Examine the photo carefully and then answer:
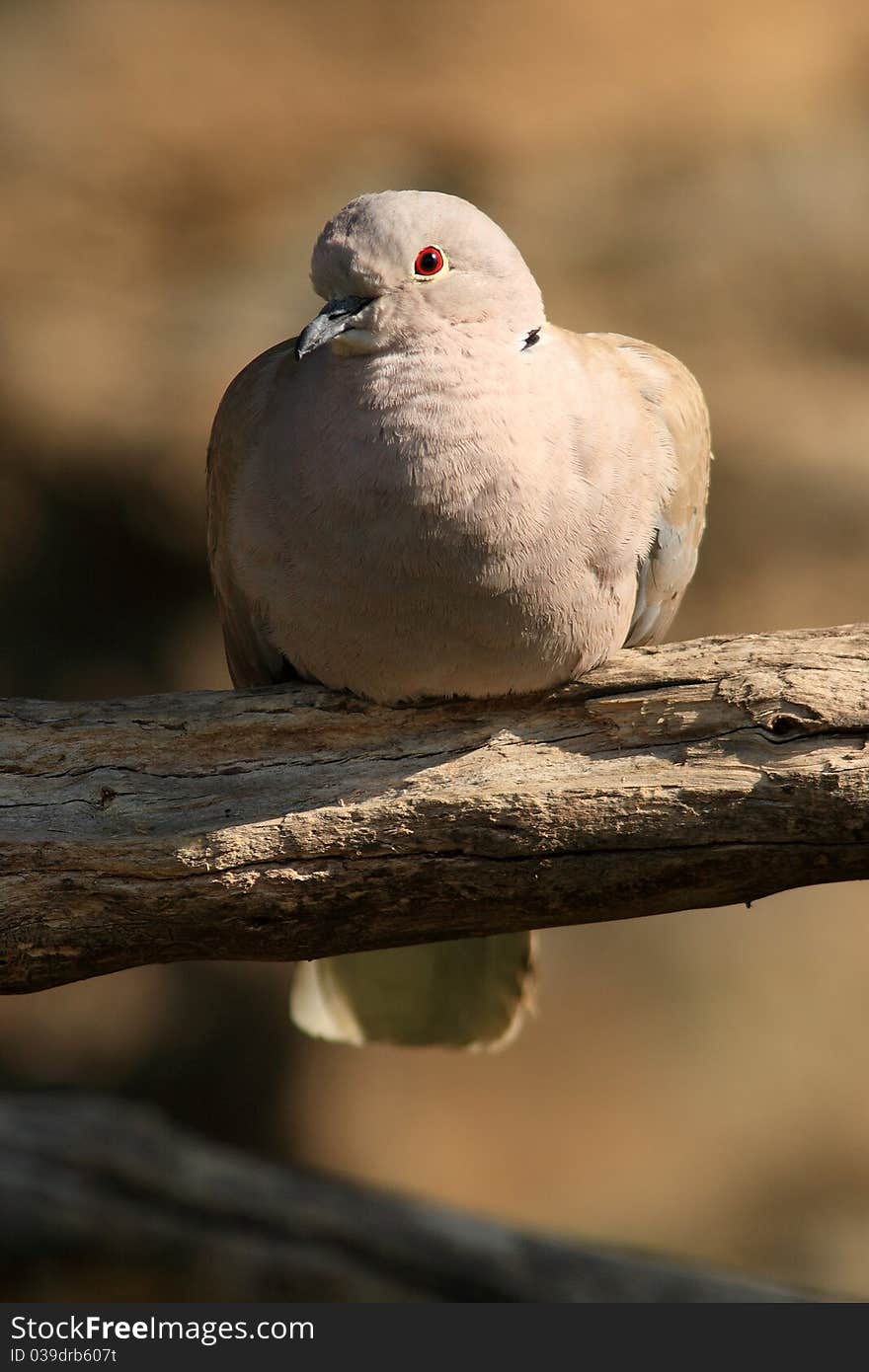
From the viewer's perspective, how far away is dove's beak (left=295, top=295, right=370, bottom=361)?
2570mm

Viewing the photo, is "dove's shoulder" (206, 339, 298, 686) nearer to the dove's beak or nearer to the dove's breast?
the dove's breast

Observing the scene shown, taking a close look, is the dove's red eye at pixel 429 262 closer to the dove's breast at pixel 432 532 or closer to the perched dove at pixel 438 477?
the perched dove at pixel 438 477

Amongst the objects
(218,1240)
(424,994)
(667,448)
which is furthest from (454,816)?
(218,1240)

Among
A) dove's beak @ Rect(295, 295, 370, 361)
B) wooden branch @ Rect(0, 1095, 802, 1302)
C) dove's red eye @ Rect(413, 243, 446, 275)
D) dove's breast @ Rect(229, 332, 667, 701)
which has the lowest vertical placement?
wooden branch @ Rect(0, 1095, 802, 1302)

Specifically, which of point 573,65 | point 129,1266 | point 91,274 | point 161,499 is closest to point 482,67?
point 573,65

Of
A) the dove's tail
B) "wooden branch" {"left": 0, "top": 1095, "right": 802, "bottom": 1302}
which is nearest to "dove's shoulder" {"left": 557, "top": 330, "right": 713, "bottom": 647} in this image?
the dove's tail

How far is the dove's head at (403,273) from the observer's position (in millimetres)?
2660

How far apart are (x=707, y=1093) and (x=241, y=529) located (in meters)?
3.96

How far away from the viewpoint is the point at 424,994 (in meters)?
3.55

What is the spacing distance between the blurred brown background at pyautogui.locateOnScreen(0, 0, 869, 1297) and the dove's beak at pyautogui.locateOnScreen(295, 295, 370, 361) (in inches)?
112

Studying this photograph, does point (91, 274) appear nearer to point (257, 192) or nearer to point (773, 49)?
point (257, 192)

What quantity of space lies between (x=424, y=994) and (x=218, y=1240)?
183 cm

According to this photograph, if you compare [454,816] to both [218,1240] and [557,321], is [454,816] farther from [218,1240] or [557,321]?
[557,321]

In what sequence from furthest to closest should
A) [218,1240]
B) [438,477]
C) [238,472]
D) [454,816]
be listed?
1. [218,1240]
2. [238,472]
3. [454,816]
4. [438,477]
